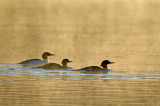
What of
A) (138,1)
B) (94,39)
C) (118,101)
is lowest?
(118,101)

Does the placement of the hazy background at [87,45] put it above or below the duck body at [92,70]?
above

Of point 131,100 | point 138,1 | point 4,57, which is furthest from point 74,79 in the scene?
point 138,1

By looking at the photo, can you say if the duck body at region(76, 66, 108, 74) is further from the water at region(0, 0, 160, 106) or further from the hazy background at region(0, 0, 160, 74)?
the hazy background at region(0, 0, 160, 74)

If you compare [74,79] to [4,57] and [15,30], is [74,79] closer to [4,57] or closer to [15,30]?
[4,57]

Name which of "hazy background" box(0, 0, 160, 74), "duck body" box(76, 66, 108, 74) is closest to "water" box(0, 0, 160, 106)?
"hazy background" box(0, 0, 160, 74)

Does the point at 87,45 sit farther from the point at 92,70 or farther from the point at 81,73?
the point at 81,73

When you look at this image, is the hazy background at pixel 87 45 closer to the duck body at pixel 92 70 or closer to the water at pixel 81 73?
the water at pixel 81 73

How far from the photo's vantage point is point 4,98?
2222 centimetres

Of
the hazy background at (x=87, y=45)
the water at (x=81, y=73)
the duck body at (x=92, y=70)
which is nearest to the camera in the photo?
the water at (x=81, y=73)

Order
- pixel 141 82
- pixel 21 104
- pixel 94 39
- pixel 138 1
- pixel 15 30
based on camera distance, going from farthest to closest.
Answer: pixel 138 1, pixel 15 30, pixel 94 39, pixel 141 82, pixel 21 104

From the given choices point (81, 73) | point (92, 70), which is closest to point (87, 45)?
point (92, 70)

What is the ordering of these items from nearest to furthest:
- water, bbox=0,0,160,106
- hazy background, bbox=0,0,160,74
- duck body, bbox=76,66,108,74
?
water, bbox=0,0,160,106, duck body, bbox=76,66,108,74, hazy background, bbox=0,0,160,74

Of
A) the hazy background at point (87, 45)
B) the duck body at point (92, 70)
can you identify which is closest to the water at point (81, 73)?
the hazy background at point (87, 45)

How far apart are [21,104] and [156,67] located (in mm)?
11166
